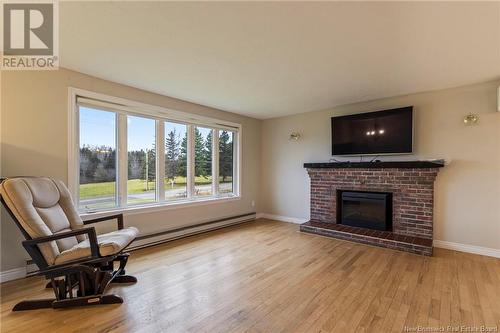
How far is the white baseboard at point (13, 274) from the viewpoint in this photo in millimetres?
2406

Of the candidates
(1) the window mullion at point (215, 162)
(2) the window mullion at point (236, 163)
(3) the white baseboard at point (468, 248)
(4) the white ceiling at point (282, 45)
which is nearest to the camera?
(4) the white ceiling at point (282, 45)

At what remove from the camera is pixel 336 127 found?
439cm

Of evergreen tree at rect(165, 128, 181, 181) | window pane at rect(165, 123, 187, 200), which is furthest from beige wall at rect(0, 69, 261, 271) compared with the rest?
evergreen tree at rect(165, 128, 181, 181)

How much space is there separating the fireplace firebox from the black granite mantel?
0.47 meters

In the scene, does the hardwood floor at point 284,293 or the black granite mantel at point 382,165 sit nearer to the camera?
the hardwood floor at point 284,293

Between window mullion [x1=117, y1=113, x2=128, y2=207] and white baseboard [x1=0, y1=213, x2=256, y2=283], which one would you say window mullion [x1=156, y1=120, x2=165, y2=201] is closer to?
window mullion [x1=117, y1=113, x2=128, y2=207]

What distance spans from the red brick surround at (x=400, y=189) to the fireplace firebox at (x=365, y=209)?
9 cm

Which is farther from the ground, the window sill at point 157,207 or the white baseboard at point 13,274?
the window sill at point 157,207

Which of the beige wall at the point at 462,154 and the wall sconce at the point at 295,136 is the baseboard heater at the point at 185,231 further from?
the beige wall at the point at 462,154

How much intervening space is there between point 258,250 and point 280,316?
59.1 inches

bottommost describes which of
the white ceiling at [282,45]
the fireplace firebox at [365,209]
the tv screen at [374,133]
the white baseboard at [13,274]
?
the white baseboard at [13,274]

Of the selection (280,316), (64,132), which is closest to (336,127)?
(280,316)

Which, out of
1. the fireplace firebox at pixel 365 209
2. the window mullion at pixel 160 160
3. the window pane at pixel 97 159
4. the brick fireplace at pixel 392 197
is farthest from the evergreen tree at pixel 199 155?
the fireplace firebox at pixel 365 209

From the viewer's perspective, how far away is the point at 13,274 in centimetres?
247
